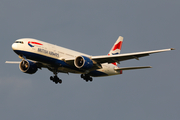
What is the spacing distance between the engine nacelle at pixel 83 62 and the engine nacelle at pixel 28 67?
6.86 m

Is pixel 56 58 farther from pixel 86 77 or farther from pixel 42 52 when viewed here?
pixel 86 77

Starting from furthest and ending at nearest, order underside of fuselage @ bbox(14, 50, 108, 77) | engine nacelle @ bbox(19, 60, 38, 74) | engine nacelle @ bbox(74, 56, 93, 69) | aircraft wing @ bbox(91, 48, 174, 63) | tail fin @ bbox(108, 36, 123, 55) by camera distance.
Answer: tail fin @ bbox(108, 36, 123, 55) → engine nacelle @ bbox(19, 60, 38, 74) → engine nacelle @ bbox(74, 56, 93, 69) → underside of fuselage @ bbox(14, 50, 108, 77) → aircraft wing @ bbox(91, 48, 174, 63)

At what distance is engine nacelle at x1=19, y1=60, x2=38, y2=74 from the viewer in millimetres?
44906

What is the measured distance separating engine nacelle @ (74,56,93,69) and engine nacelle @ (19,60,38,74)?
6.86 meters

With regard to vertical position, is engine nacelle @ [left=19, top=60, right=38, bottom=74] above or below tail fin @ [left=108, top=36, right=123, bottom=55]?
below

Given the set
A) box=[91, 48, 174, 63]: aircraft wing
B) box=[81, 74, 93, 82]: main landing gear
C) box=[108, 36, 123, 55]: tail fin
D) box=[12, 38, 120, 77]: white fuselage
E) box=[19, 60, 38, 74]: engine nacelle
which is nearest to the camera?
box=[91, 48, 174, 63]: aircraft wing

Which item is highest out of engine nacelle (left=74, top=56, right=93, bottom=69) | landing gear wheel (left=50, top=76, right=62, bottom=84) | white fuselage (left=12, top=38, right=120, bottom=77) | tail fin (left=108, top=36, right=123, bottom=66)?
tail fin (left=108, top=36, right=123, bottom=66)

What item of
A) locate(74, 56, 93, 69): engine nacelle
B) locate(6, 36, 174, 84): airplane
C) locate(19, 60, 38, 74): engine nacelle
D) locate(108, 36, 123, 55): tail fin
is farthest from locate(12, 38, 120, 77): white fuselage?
locate(108, 36, 123, 55): tail fin

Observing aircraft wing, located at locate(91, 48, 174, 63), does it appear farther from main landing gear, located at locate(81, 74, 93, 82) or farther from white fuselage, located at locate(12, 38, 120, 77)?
main landing gear, located at locate(81, 74, 93, 82)

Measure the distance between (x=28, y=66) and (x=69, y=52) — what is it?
618cm

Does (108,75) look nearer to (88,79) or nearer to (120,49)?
(88,79)

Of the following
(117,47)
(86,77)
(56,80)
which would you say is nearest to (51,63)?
(56,80)

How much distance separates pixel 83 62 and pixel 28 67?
8431mm

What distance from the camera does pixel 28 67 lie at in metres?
44.9
